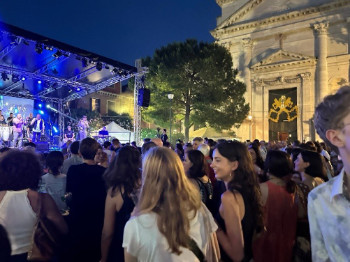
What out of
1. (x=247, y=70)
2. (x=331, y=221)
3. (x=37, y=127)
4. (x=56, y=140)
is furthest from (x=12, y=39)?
(x=247, y=70)

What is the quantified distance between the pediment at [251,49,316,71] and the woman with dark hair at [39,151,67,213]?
84.0 ft

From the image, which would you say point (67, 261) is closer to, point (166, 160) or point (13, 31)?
point (166, 160)

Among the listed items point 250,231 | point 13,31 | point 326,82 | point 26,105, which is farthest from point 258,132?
point 250,231

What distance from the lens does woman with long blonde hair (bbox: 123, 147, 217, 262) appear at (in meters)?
1.64

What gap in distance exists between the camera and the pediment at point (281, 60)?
80.8ft

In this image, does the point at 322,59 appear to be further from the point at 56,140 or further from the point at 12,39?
the point at 12,39

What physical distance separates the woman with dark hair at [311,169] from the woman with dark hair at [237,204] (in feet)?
5.27

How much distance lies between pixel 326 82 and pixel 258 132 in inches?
289

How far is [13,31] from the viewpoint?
413 inches

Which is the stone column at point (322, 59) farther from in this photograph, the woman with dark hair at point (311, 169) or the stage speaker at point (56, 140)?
the woman with dark hair at point (311, 169)

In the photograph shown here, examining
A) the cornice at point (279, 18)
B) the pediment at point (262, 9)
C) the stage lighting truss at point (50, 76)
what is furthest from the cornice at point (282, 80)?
the stage lighting truss at point (50, 76)

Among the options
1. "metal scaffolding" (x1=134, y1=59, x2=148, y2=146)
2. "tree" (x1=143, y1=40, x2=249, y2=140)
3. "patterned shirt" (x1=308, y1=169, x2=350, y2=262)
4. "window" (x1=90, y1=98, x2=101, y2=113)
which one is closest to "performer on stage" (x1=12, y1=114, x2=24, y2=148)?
"metal scaffolding" (x1=134, y1=59, x2=148, y2=146)

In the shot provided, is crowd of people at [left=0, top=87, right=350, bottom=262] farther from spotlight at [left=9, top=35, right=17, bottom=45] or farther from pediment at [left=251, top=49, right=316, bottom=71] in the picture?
pediment at [left=251, top=49, right=316, bottom=71]

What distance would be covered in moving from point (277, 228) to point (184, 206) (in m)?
1.38
